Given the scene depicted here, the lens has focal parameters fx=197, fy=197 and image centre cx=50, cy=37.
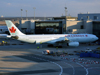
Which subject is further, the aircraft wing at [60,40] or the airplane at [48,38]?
the aircraft wing at [60,40]

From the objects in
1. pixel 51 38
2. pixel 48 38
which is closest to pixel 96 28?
pixel 51 38

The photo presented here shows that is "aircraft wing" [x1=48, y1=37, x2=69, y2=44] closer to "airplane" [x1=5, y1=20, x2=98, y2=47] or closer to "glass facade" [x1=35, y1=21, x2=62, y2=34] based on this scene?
"airplane" [x1=5, y1=20, x2=98, y2=47]

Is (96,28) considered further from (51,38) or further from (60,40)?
(51,38)

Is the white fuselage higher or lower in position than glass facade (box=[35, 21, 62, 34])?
lower

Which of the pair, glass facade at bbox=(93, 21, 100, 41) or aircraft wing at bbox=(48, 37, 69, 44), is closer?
aircraft wing at bbox=(48, 37, 69, 44)

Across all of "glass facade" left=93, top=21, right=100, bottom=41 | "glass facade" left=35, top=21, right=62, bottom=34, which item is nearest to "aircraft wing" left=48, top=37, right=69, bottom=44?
"glass facade" left=93, top=21, right=100, bottom=41

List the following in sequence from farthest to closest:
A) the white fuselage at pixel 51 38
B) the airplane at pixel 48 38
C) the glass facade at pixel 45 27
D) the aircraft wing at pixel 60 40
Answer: the glass facade at pixel 45 27 → the white fuselage at pixel 51 38 → the aircraft wing at pixel 60 40 → the airplane at pixel 48 38

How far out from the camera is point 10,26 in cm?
6250

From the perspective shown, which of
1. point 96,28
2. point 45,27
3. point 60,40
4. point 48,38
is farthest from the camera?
point 45,27

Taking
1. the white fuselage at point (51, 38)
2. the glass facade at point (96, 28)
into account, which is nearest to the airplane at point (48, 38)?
the white fuselage at point (51, 38)

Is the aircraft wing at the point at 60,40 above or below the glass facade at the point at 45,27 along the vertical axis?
below

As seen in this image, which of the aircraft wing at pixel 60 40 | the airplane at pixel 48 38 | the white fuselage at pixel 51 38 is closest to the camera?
the airplane at pixel 48 38

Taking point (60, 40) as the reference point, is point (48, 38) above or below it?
above

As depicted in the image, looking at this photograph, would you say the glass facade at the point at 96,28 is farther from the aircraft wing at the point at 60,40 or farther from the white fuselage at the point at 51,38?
the aircraft wing at the point at 60,40
